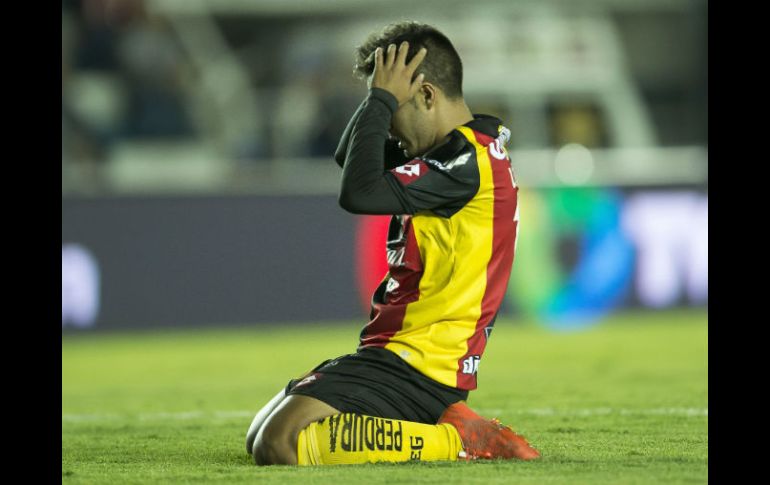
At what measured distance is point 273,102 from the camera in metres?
13.0

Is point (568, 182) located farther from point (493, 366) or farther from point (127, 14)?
point (127, 14)

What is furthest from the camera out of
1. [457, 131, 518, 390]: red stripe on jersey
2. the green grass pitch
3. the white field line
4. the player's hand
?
the white field line

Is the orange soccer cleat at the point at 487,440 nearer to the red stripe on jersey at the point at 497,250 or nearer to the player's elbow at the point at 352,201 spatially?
the red stripe on jersey at the point at 497,250

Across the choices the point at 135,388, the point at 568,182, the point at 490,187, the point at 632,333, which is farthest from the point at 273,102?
the point at 490,187

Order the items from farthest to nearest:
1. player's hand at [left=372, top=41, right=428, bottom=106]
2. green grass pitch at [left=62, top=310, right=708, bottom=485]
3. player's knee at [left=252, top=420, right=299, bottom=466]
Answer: player's hand at [left=372, top=41, right=428, bottom=106]
player's knee at [left=252, top=420, right=299, bottom=466]
green grass pitch at [left=62, top=310, right=708, bottom=485]

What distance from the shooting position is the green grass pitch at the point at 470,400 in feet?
15.9

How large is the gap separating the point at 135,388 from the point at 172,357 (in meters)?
1.86

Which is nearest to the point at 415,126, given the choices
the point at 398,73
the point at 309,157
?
the point at 398,73

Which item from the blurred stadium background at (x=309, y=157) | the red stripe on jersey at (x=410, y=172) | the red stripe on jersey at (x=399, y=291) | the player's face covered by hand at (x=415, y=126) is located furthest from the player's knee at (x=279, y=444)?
the blurred stadium background at (x=309, y=157)

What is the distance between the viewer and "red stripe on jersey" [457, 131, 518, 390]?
5172 millimetres

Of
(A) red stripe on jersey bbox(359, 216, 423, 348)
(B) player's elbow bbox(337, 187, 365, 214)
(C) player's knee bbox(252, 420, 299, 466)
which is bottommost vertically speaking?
(C) player's knee bbox(252, 420, 299, 466)

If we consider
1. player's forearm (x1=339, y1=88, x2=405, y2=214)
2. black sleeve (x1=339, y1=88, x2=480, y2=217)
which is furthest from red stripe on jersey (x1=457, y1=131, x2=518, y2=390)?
player's forearm (x1=339, y1=88, x2=405, y2=214)

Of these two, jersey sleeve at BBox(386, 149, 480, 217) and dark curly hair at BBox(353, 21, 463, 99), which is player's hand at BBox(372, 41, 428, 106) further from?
jersey sleeve at BBox(386, 149, 480, 217)
